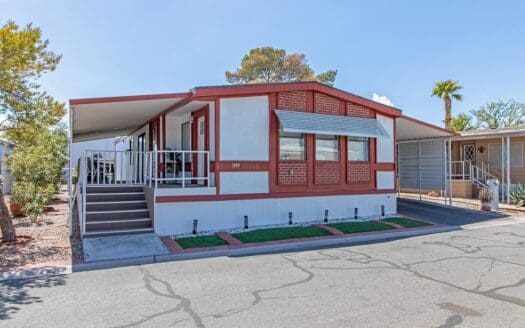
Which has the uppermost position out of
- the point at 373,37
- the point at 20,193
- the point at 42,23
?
the point at 373,37

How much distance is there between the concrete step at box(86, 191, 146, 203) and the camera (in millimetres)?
10852

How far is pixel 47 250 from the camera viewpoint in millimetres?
8625

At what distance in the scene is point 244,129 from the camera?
11.4m

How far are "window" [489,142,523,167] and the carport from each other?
3.61 meters

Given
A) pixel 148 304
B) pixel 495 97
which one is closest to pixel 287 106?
pixel 148 304

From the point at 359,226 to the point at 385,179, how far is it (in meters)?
3.11

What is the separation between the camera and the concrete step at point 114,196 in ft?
35.6

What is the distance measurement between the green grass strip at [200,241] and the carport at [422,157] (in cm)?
883

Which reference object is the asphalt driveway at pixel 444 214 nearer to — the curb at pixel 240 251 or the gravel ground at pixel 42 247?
the curb at pixel 240 251

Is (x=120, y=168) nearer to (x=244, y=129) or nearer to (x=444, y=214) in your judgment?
(x=244, y=129)

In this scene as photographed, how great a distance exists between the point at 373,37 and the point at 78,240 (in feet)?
56.5

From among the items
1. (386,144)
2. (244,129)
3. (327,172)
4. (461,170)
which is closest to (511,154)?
(461,170)

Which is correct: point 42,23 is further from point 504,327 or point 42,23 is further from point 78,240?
point 504,327

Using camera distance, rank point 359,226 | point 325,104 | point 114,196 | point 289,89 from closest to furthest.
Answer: point 114,196, point 359,226, point 289,89, point 325,104
